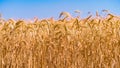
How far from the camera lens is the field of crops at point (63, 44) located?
12.4 feet

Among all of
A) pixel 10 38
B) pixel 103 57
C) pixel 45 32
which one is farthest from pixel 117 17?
pixel 10 38

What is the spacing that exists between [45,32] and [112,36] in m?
0.74

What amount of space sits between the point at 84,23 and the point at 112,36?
35cm

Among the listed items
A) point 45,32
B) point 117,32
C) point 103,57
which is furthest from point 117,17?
point 45,32

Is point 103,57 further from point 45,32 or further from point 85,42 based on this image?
point 45,32

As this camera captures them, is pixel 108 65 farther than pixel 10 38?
No

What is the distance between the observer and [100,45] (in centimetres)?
379

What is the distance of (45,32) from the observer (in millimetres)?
4000

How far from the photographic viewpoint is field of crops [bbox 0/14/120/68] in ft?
12.4

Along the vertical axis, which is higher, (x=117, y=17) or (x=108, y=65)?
(x=117, y=17)

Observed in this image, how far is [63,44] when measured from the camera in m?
3.86

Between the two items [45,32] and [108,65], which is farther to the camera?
[45,32]

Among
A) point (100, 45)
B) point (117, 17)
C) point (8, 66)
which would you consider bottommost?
point (8, 66)

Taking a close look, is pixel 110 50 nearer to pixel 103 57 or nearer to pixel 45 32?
pixel 103 57
